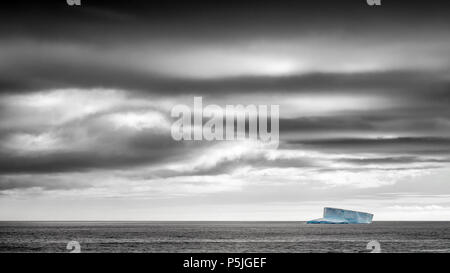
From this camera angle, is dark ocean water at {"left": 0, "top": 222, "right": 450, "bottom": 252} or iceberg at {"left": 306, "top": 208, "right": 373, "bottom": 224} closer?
dark ocean water at {"left": 0, "top": 222, "right": 450, "bottom": 252}

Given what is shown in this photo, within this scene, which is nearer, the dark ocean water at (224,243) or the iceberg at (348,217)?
the dark ocean water at (224,243)

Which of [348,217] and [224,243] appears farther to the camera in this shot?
[348,217]
